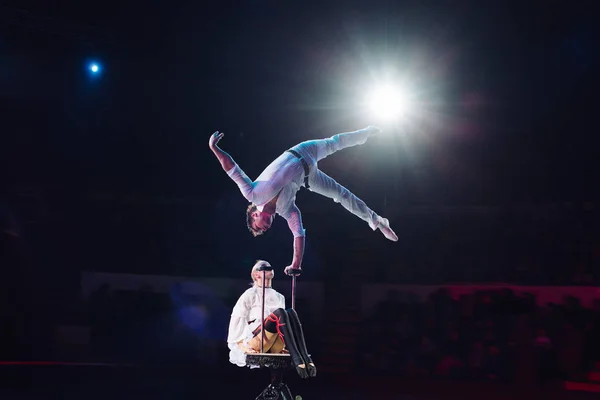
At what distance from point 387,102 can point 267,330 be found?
3.32 meters

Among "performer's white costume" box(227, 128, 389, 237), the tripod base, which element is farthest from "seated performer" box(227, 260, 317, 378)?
"performer's white costume" box(227, 128, 389, 237)

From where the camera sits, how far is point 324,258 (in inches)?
332

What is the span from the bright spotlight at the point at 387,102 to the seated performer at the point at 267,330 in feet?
9.50

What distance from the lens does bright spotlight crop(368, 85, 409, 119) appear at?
24.0 feet

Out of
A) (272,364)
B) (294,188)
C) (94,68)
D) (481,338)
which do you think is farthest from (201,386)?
(94,68)

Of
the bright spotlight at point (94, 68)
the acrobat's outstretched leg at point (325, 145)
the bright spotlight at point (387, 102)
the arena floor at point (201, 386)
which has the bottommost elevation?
the arena floor at point (201, 386)

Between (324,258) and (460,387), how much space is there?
89.4 inches

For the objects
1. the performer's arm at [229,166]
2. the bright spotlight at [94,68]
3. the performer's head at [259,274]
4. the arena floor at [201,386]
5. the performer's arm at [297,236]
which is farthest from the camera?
the bright spotlight at [94,68]

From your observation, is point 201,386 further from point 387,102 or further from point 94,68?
point 94,68

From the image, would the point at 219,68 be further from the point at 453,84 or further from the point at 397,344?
the point at 397,344

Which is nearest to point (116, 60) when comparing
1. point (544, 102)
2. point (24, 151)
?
point (24, 151)

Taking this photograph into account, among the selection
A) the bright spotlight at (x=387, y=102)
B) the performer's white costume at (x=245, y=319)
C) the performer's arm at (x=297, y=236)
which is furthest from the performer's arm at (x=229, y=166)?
the bright spotlight at (x=387, y=102)

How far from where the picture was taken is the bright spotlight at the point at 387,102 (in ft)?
24.0

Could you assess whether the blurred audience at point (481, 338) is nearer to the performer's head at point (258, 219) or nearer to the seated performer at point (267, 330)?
the seated performer at point (267, 330)
